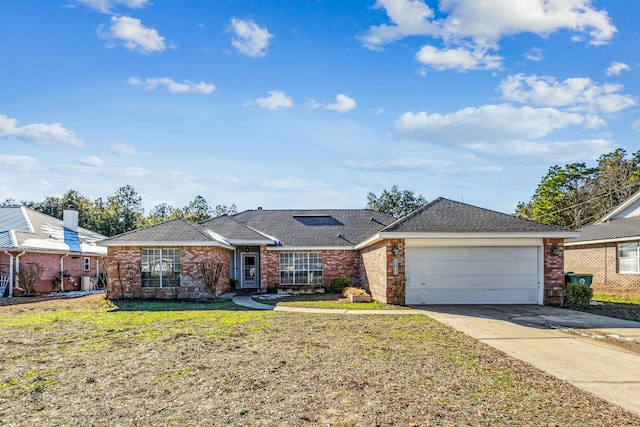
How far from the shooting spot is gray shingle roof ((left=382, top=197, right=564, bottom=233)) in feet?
49.1

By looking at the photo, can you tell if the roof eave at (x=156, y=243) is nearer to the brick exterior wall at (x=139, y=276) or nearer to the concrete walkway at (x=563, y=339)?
the brick exterior wall at (x=139, y=276)

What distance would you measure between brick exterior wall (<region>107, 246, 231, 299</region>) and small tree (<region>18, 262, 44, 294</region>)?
5.98 m

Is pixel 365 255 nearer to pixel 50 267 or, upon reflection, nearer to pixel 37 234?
pixel 50 267

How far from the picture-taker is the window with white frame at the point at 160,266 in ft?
61.1

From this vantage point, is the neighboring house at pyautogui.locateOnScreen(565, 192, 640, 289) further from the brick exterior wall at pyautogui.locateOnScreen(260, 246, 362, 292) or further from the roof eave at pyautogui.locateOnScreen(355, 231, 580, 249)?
the brick exterior wall at pyautogui.locateOnScreen(260, 246, 362, 292)

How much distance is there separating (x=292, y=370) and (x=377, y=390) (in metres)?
1.50

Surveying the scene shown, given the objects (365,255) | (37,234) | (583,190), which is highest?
(583,190)

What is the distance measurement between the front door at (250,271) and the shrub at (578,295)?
1499 cm

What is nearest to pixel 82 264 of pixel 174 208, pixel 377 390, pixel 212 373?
pixel 212 373

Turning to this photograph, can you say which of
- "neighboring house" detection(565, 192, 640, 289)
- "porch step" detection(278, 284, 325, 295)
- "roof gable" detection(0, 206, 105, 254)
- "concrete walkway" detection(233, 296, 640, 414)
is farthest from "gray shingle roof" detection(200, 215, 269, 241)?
"neighboring house" detection(565, 192, 640, 289)

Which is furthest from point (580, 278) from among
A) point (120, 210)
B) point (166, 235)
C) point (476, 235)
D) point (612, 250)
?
point (120, 210)

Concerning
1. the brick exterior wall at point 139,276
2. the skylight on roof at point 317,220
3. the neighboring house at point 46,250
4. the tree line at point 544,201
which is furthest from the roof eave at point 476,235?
Result: the tree line at point 544,201

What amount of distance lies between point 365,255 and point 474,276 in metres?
5.92

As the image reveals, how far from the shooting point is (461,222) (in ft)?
51.3
